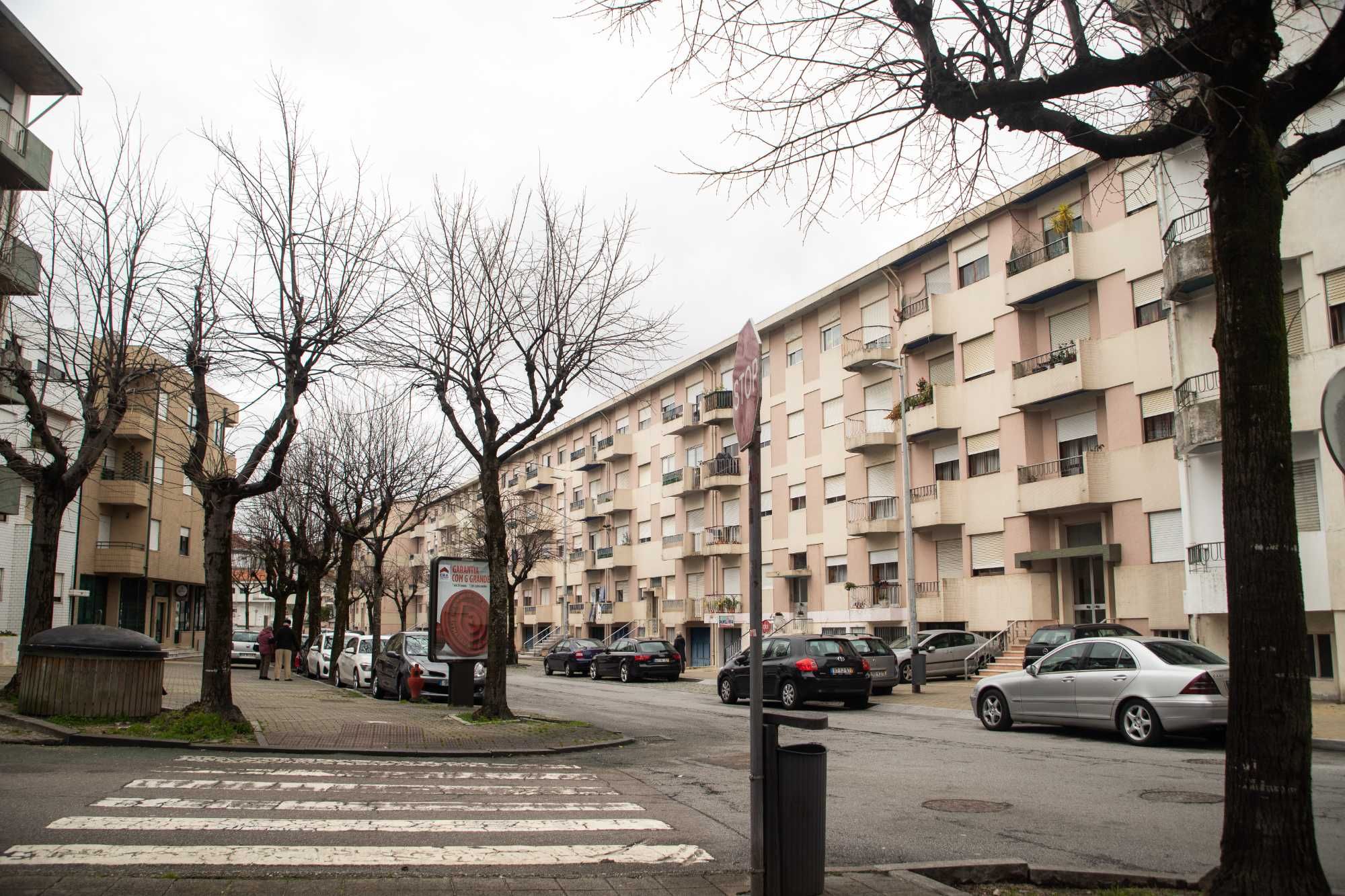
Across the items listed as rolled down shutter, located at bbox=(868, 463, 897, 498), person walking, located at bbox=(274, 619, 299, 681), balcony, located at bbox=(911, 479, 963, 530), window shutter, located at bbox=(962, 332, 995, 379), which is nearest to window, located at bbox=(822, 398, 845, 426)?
rolled down shutter, located at bbox=(868, 463, 897, 498)

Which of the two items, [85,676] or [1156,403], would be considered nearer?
[85,676]

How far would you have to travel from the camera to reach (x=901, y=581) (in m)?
36.1

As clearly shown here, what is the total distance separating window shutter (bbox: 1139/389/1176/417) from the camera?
27031 mm

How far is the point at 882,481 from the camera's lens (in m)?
37.7

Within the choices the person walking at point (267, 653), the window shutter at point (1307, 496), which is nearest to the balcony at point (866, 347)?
the window shutter at point (1307, 496)

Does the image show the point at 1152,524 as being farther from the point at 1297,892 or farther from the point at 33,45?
the point at 33,45

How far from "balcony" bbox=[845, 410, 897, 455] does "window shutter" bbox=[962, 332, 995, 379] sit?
12.3 feet

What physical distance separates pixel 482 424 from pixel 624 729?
218 inches

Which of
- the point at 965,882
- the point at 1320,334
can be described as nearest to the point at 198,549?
the point at 1320,334

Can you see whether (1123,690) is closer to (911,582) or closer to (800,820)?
(800,820)

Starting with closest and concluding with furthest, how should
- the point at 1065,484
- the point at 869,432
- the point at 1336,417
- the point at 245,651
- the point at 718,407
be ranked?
the point at 1336,417 → the point at 1065,484 → the point at 869,432 → the point at 245,651 → the point at 718,407

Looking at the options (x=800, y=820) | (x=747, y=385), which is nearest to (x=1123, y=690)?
(x=800, y=820)

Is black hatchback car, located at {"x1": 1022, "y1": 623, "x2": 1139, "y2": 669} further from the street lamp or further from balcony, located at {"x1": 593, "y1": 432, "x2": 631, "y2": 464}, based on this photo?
balcony, located at {"x1": 593, "y1": 432, "x2": 631, "y2": 464}

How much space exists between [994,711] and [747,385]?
42.0 ft
